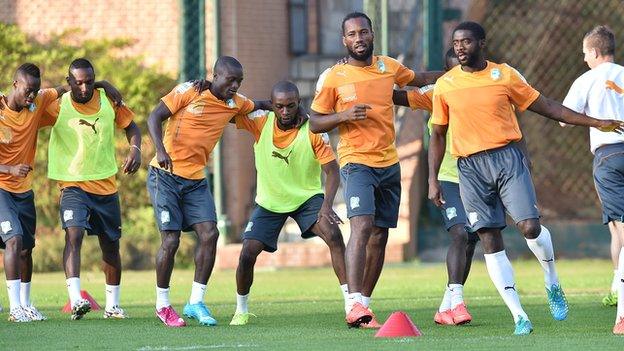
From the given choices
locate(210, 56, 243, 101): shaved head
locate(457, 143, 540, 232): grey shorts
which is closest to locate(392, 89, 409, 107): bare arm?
locate(210, 56, 243, 101): shaved head

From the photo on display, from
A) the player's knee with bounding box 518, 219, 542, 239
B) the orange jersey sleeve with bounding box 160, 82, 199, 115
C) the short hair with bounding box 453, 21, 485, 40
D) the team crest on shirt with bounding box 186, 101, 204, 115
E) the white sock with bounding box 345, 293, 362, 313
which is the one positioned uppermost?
the short hair with bounding box 453, 21, 485, 40

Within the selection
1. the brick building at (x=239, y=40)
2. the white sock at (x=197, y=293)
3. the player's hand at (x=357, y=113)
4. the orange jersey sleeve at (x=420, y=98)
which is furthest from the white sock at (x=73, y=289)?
the brick building at (x=239, y=40)

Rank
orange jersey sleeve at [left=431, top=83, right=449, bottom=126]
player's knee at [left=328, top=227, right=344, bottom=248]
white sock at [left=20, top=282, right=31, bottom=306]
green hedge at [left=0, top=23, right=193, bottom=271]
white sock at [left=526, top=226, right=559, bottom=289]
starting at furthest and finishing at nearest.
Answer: green hedge at [left=0, top=23, right=193, bottom=271] → white sock at [left=20, top=282, right=31, bottom=306] → player's knee at [left=328, top=227, right=344, bottom=248] → orange jersey sleeve at [left=431, top=83, right=449, bottom=126] → white sock at [left=526, top=226, right=559, bottom=289]

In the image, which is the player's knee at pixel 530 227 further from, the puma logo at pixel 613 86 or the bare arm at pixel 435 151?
the puma logo at pixel 613 86

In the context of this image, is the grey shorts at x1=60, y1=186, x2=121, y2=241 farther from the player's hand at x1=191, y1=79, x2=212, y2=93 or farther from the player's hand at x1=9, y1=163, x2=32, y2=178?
the player's hand at x1=191, y1=79, x2=212, y2=93

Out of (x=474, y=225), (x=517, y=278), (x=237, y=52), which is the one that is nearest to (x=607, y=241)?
(x=517, y=278)

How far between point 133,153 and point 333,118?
1.95 metres

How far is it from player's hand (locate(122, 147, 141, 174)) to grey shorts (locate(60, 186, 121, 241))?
609mm

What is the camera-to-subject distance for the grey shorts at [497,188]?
10141mm

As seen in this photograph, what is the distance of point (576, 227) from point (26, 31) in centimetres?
829

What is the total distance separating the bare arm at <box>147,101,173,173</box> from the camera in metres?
11.3

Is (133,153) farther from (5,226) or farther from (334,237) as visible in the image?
(334,237)

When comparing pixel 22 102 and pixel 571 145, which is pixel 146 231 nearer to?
pixel 571 145

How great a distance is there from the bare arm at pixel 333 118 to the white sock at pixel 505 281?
4.52 ft
